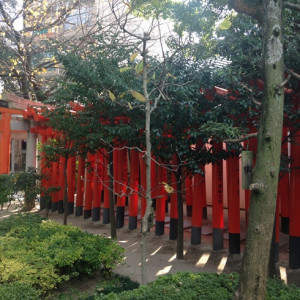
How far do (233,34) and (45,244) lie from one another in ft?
14.8

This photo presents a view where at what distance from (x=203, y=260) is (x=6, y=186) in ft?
20.7

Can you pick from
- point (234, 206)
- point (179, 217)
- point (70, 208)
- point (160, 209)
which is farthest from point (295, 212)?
point (70, 208)

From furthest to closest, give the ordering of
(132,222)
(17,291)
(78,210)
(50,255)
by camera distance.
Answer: (78,210) < (132,222) < (50,255) < (17,291)

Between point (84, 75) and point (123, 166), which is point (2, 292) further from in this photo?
point (123, 166)

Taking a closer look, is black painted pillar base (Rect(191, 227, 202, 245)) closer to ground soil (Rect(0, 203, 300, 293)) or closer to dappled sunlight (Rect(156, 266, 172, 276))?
ground soil (Rect(0, 203, 300, 293))

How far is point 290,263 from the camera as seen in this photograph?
5.94 metres

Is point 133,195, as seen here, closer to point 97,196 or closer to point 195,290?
point 97,196

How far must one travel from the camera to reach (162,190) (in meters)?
8.30

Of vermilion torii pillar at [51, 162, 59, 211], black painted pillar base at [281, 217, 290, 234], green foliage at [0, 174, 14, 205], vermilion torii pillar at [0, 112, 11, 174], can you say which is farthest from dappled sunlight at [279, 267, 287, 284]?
vermilion torii pillar at [0, 112, 11, 174]

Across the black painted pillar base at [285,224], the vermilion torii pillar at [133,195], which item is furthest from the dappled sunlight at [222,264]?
the vermilion torii pillar at [133,195]

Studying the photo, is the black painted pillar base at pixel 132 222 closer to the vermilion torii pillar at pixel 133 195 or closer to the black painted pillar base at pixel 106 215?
the vermilion torii pillar at pixel 133 195

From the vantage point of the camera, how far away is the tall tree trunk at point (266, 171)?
2627mm

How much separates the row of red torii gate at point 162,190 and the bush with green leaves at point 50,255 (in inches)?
39.3

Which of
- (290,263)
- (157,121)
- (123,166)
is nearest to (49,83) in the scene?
(123,166)
